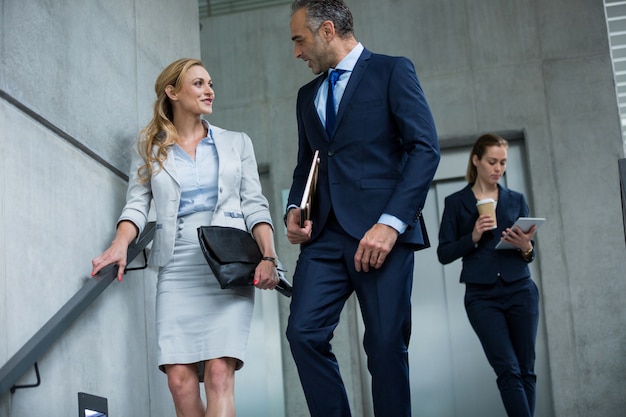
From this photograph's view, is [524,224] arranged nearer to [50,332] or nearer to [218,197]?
[218,197]

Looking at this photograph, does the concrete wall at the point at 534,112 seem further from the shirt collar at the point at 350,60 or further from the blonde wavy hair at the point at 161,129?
the shirt collar at the point at 350,60

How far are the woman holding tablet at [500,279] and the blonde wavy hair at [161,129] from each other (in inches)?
74.9

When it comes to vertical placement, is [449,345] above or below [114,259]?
below

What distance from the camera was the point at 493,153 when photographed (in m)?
5.50

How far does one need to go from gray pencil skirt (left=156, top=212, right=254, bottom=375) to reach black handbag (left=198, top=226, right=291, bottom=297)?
0.14 m

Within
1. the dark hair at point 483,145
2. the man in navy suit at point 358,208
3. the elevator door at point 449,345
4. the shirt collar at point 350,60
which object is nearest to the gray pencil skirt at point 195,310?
the man in navy suit at point 358,208

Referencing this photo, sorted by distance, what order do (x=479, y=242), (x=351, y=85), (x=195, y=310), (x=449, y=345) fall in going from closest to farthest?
(x=351, y=85) → (x=195, y=310) → (x=479, y=242) → (x=449, y=345)

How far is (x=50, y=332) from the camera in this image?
3.12 meters

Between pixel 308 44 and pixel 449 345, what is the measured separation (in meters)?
5.01

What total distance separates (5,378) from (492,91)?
603cm

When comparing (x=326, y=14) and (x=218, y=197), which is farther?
(x=218, y=197)

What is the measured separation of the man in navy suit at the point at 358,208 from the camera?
3.13 m

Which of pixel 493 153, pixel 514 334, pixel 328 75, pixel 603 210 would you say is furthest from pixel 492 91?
pixel 328 75

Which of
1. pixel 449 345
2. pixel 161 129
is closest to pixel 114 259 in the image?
pixel 161 129
